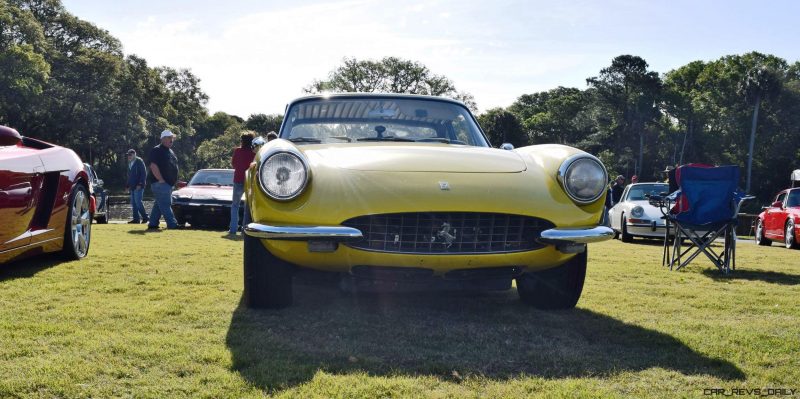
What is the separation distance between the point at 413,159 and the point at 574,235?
1009mm

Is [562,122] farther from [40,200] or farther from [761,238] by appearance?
[40,200]

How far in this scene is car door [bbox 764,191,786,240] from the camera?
14.5 m

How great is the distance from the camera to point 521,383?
9.02ft

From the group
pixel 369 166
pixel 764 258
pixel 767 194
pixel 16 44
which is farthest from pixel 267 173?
pixel 767 194

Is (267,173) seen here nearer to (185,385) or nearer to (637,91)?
(185,385)

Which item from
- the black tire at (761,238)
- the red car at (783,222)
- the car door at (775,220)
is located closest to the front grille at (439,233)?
the red car at (783,222)

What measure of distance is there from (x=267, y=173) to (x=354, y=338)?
1024mm

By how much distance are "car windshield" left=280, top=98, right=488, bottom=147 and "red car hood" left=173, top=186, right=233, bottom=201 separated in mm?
7964

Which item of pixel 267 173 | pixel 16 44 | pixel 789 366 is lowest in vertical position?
pixel 789 366

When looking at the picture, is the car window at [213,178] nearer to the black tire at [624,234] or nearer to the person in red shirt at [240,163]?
the person in red shirt at [240,163]

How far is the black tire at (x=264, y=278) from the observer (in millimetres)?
3980

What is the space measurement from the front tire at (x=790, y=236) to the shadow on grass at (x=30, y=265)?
13175mm

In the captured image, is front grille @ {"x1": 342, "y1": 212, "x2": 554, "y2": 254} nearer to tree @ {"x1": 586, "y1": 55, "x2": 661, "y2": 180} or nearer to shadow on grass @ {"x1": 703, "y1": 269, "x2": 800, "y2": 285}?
shadow on grass @ {"x1": 703, "y1": 269, "x2": 800, "y2": 285}

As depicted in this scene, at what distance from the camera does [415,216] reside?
12.1 ft
